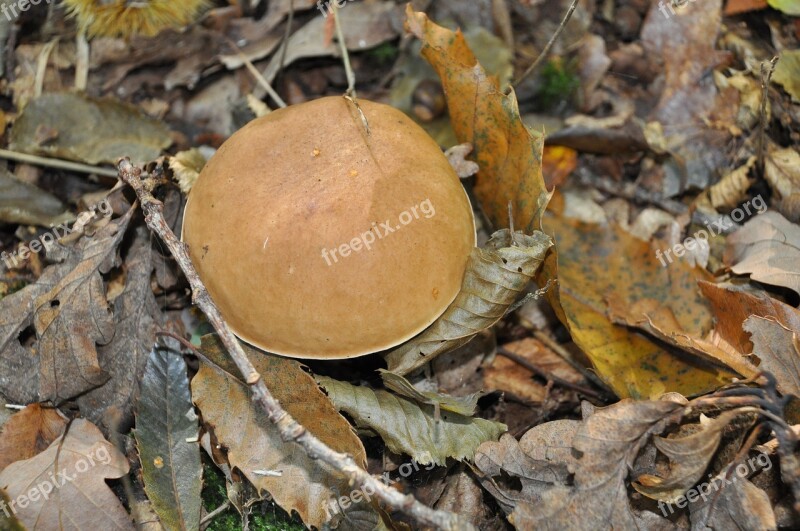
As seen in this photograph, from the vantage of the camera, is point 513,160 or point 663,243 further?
point 663,243

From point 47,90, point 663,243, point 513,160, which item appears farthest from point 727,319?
point 47,90

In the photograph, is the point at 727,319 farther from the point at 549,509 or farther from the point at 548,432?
the point at 549,509

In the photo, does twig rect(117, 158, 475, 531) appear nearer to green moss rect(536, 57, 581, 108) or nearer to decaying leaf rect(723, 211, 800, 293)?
decaying leaf rect(723, 211, 800, 293)

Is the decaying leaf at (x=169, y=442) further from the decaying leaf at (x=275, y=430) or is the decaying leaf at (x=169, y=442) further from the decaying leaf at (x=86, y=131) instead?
the decaying leaf at (x=86, y=131)

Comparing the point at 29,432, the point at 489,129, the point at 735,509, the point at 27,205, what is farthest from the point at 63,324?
the point at 735,509

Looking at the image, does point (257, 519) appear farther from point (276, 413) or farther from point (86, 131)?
point (86, 131)

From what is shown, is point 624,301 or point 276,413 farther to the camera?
point 624,301

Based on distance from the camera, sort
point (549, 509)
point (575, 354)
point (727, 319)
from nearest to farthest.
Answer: point (549, 509) < point (727, 319) < point (575, 354)

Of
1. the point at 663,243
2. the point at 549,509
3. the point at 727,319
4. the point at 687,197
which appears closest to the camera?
the point at 549,509
